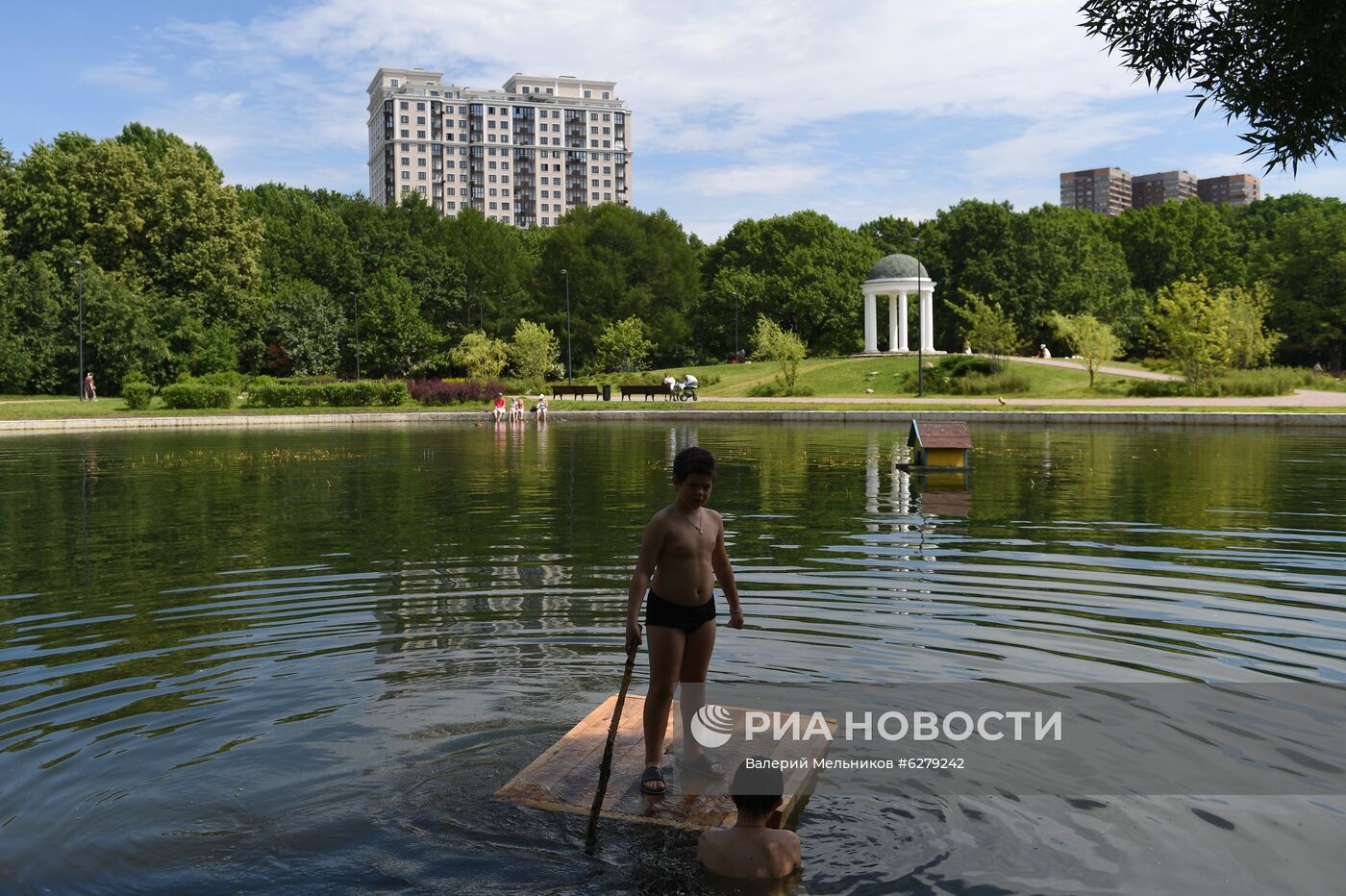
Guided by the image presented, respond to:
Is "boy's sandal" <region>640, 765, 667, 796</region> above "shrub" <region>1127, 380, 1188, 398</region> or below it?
below

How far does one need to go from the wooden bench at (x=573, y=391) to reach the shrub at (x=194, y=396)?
15.2 meters

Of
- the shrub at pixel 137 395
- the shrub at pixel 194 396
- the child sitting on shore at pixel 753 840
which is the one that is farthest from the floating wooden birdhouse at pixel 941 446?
the shrub at pixel 137 395

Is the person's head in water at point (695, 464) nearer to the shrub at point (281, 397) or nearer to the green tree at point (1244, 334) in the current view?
the green tree at point (1244, 334)

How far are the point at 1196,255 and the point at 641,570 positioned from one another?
8883 cm

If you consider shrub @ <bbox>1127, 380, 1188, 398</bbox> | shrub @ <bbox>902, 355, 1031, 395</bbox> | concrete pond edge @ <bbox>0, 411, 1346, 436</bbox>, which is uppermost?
shrub @ <bbox>902, 355, 1031, 395</bbox>

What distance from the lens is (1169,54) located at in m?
9.23

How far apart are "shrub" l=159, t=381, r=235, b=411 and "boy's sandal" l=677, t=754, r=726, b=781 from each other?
50.1 meters

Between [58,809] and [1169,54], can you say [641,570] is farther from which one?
[1169,54]

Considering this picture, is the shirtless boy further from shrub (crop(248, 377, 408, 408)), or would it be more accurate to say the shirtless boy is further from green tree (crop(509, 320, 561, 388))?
A: green tree (crop(509, 320, 561, 388))

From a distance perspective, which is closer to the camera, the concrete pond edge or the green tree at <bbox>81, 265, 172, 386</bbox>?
the concrete pond edge

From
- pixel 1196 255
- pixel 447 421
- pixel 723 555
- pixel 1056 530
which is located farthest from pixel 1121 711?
pixel 1196 255

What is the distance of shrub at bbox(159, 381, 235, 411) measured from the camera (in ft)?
168

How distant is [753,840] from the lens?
15.2ft

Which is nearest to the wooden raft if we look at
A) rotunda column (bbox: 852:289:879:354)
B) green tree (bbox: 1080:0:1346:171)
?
green tree (bbox: 1080:0:1346:171)
